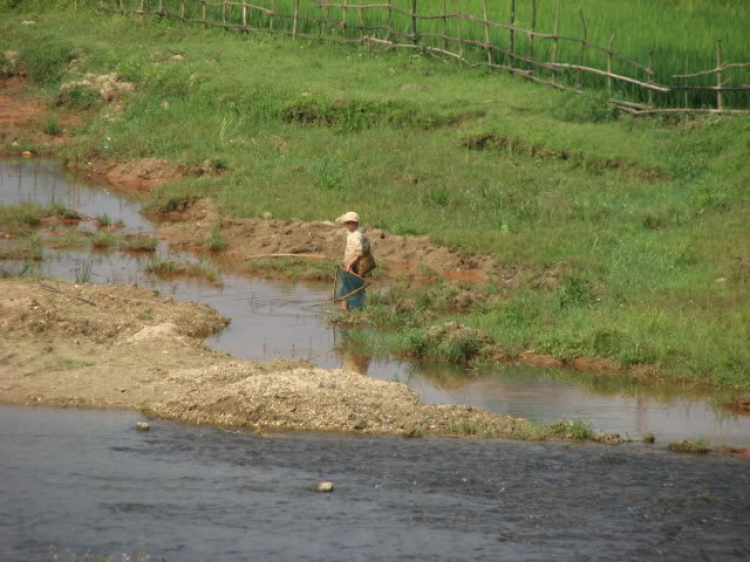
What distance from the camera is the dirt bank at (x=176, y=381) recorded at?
862 cm

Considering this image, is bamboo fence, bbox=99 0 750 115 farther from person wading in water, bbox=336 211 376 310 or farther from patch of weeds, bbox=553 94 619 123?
person wading in water, bbox=336 211 376 310

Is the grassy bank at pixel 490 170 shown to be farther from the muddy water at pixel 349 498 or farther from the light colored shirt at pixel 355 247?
the muddy water at pixel 349 498

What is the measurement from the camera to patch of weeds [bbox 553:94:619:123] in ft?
57.3

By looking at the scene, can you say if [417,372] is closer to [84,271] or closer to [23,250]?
[84,271]

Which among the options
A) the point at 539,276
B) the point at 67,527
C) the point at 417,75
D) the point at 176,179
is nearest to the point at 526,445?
the point at 67,527

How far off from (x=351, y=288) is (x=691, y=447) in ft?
13.4

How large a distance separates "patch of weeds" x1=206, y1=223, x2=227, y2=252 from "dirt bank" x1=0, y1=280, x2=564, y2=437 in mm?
3461

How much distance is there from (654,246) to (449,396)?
168 inches

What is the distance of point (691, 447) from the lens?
845cm

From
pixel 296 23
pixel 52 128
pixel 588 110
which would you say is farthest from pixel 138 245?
pixel 296 23

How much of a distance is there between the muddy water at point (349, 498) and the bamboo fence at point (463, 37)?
407 inches

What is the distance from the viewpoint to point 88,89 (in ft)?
70.4

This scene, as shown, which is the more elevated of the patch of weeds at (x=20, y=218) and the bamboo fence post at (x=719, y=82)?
the bamboo fence post at (x=719, y=82)

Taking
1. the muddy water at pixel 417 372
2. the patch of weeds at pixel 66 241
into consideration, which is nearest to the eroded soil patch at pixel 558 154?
the muddy water at pixel 417 372
